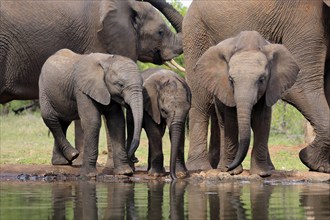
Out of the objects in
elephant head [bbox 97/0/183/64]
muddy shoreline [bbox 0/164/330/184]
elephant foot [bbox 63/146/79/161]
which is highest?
elephant head [bbox 97/0/183/64]

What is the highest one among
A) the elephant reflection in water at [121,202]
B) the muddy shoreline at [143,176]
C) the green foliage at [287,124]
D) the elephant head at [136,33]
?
the elephant head at [136,33]

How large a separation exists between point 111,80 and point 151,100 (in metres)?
0.49

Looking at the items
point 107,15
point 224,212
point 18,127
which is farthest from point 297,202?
point 18,127

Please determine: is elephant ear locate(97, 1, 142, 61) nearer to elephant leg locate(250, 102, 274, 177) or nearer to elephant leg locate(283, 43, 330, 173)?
elephant leg locate(283, 43, 330, 173)

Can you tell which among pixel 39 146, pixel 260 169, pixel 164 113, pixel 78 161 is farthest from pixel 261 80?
pixel 39 146

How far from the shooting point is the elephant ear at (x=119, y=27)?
14984mm

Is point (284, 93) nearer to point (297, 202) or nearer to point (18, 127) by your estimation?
point (297, 202)

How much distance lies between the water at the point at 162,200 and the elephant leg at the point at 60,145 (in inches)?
72.4

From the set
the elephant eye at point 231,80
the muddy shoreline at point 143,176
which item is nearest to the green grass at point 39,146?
the muddy shoreline at point 143,176

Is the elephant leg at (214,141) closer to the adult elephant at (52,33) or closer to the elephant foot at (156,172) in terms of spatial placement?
the elephant foot at (156,172)

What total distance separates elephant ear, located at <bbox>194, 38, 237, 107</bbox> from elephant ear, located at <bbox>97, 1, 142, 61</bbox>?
2.51 meters

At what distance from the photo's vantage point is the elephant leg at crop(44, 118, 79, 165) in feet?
45.2

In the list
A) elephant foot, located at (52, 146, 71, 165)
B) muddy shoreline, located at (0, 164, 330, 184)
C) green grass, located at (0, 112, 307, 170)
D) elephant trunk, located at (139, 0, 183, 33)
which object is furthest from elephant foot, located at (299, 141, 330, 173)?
elephant trunk, located at (139, 0, 183, 33)

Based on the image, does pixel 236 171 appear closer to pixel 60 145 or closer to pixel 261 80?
pixel 261 80
